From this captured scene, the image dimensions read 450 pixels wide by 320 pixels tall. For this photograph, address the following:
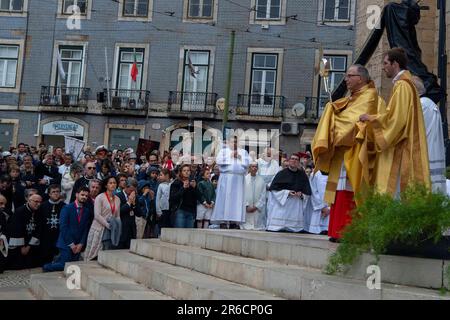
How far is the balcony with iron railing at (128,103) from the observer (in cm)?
3341

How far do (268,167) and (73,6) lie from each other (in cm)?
2224

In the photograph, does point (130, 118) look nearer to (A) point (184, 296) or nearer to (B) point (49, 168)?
(B) point (49, 168)

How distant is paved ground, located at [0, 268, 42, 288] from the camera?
9842mm

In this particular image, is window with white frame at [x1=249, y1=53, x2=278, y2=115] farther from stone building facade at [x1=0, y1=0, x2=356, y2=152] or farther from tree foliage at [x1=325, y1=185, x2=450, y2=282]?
tree foliage at [x1=325, y1=185, x2=450, y2=282]

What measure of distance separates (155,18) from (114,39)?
7.20 feet

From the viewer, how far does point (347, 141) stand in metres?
7.25

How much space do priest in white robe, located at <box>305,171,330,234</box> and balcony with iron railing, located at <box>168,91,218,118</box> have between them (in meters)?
20.1

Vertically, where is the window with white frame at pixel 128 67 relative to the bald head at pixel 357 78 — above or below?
above

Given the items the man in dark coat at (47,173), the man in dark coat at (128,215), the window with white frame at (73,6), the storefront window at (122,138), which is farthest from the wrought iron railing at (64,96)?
the man in dark coat at (128,215)

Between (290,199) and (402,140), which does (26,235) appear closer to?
(290,199)

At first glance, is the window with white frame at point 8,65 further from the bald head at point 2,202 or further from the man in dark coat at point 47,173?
the bald head at point 2,202

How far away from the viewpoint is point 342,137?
726 cm

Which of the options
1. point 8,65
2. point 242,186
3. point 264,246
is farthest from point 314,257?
point 8,65

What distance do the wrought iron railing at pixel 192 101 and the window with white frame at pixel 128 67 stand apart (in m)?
1.85
